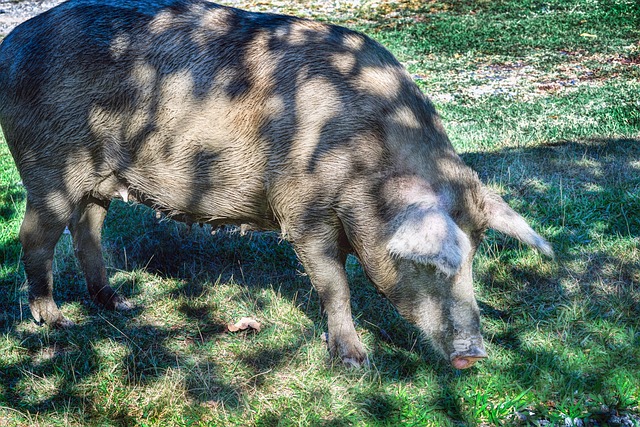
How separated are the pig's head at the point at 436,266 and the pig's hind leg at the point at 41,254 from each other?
2.17 meters

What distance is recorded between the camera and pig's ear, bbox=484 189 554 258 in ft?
13.3

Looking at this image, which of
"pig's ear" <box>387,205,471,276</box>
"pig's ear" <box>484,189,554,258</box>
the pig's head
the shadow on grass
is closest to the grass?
the shadow on grass

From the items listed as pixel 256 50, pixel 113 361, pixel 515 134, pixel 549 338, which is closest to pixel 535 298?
pixel 549 338

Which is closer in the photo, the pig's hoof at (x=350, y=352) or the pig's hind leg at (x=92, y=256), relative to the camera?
the pig's hoof at (x=350, y=352)

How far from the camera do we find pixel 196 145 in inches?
170

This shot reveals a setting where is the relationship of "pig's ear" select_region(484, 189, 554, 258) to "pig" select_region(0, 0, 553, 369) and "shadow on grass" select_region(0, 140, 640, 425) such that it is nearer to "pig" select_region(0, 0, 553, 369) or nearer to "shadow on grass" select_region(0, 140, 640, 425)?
"pig" select_region(0, 0, 553, 369)

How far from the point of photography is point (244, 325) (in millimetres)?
4746

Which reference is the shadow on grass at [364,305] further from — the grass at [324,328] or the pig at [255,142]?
the pig at [255,142]

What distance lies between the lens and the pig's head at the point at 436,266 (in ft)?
12.4

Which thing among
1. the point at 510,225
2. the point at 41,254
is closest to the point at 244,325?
the point at 41,254

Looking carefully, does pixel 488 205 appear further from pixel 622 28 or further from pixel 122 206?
pixel 622 28

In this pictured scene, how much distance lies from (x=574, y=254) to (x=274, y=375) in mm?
2512

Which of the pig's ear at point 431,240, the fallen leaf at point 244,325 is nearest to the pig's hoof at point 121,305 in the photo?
the fallen leaf at point 244,325

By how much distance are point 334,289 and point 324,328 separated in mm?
493
